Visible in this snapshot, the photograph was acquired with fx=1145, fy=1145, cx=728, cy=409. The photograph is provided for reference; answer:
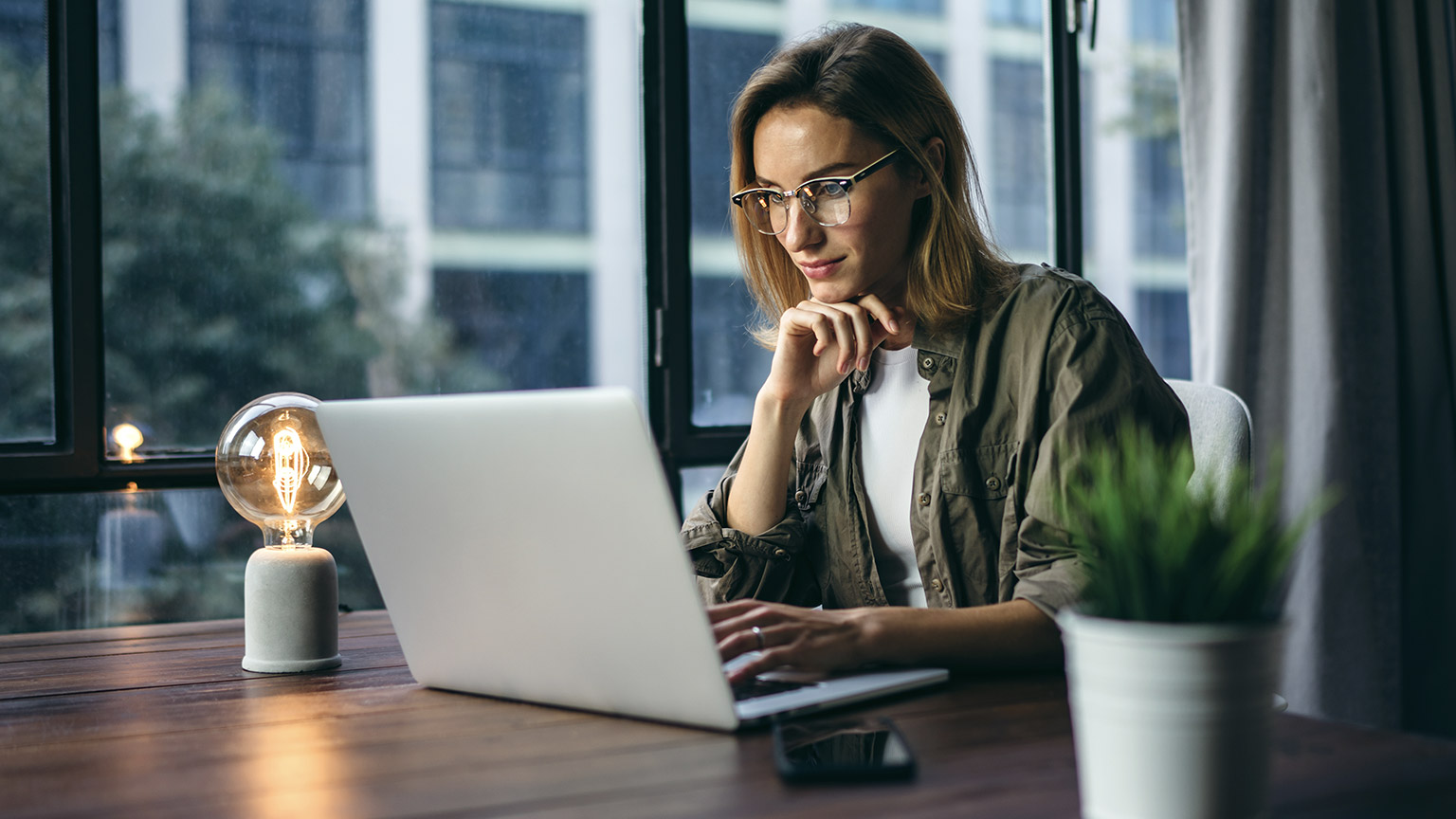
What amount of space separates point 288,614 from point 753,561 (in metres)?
0.52

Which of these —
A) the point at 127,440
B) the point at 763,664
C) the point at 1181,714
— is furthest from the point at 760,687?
the point at 127,440

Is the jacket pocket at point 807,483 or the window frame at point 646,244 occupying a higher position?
the window frame at point 646,244

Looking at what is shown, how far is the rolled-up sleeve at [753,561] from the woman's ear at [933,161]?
1.48 feet

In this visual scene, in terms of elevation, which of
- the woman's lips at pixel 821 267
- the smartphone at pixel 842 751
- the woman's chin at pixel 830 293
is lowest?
the smartphone at pixel 842 751

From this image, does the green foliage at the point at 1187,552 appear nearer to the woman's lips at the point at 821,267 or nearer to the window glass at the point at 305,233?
the woman's lips at the point at 821,267

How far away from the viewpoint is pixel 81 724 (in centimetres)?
93

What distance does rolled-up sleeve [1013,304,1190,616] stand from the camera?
42.4 inches

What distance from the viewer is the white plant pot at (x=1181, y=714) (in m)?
0.55

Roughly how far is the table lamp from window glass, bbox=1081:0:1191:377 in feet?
6.28

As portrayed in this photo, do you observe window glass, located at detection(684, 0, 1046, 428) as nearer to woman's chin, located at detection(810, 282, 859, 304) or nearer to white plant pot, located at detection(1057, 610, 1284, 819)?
woman's chin, located at detection(810, 282, 859, 304)

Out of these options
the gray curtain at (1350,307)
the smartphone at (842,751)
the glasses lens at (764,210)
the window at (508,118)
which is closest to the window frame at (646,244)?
the window at (508,118)

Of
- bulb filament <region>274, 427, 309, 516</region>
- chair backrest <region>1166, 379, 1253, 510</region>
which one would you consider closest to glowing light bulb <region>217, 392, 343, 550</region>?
bulb filament <region>274, 427, 309, 516</region>

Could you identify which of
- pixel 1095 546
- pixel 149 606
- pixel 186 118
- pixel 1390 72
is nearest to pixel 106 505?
pixel 149 606

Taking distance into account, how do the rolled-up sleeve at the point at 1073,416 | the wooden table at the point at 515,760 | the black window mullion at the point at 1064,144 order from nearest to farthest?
1. the wooden table at the point at 515,760
2. the rolled-up sleeve at the point at 1073,416
3. the black window mullion at the point at 1064,144
